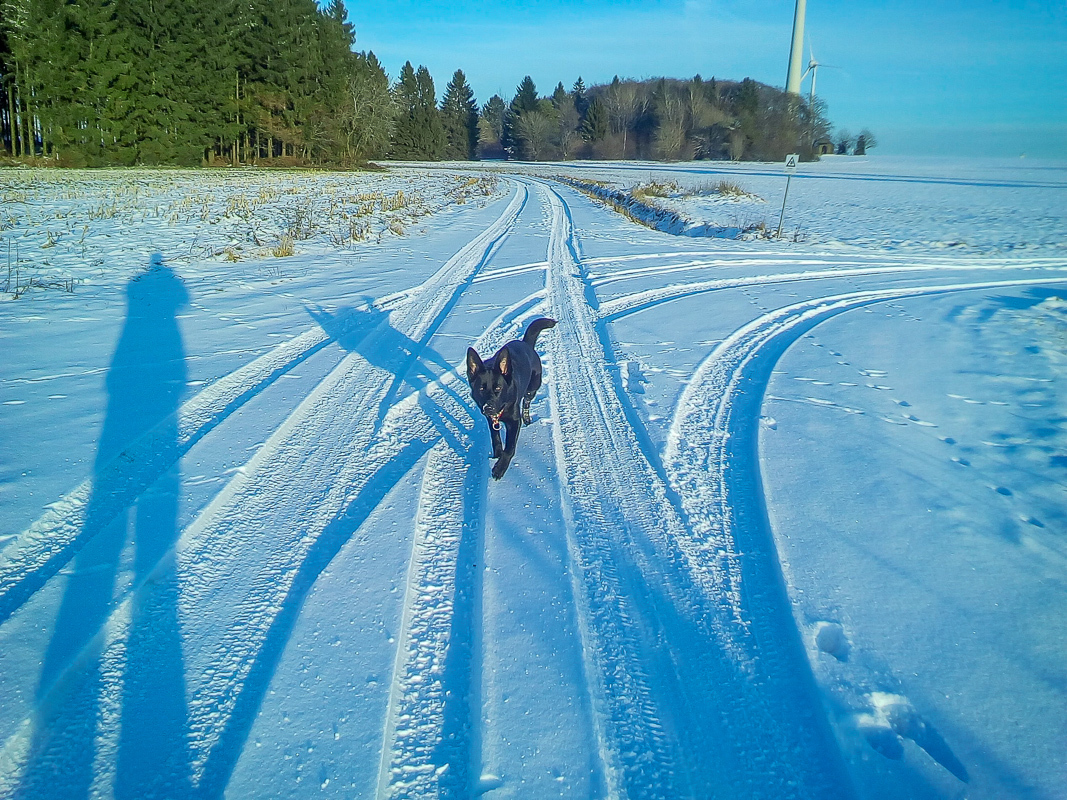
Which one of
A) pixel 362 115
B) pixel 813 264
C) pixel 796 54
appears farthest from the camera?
pixel 796 54

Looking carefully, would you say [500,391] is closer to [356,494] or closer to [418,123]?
[356,494]

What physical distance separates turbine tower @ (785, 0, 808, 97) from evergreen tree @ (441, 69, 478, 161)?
5175 cm

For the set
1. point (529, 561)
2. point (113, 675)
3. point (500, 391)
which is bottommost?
point (113, 675)

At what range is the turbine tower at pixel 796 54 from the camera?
66875mm

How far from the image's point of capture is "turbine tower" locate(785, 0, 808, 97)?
6688cm

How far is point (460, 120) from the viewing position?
9325cm

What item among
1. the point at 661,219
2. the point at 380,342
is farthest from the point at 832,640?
the point at 661,219

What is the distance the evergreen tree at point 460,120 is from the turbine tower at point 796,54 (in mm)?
51746

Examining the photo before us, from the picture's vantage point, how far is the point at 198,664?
2.22 metres

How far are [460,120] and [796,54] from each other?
173 ft

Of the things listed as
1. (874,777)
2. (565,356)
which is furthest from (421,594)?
(565,356)

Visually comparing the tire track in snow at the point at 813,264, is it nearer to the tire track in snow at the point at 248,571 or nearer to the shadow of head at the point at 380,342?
the shadow of head at the point at 380,342

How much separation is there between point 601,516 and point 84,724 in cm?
249

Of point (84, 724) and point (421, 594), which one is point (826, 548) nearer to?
point (421, 594)
